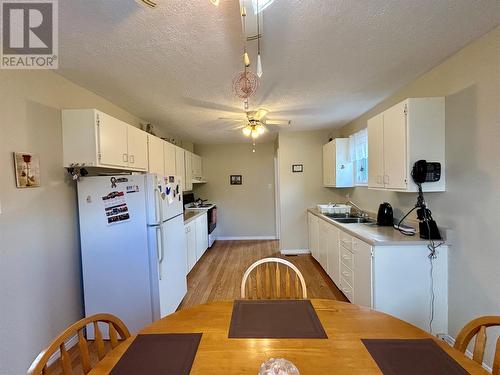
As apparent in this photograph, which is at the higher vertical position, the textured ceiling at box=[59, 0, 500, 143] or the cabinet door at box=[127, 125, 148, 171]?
the textured ceiling at box=[59, 0, 500, 143]

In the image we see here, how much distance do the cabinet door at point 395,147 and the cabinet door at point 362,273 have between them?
0.64 metres

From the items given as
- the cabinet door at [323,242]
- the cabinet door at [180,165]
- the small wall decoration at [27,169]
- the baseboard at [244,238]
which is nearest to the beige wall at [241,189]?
the baseboard at [244,238]

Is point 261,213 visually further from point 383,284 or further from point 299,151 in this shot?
point 383,284

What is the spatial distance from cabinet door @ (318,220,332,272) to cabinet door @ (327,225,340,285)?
3.5 inches

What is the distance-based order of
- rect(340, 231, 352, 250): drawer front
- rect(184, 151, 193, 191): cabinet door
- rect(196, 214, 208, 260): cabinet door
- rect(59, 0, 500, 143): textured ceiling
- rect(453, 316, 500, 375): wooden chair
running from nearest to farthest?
1. rect(453, 316, 500, 375): wooden chair
2. rect(59, 0, 500, 143): textured ceiling
3. rect(340, 231, 352, 250): drawer front
4. rect(196, 214, 208, 260): cabinet door
5. rect(184, 151, 193, 191): cabinet door

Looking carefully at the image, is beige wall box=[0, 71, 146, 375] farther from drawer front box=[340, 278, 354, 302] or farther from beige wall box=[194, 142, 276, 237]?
beige wall box=[194, 142, 276, 237]

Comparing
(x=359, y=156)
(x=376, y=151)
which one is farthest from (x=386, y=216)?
(x=359, y=156)

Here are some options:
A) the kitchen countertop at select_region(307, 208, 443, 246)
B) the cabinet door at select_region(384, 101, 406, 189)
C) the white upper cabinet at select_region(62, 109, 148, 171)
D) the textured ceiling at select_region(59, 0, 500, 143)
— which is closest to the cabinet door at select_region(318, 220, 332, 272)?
the kitchen countertop at select_region(307, 208, 443, 246)

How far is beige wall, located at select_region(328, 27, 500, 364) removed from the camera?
5.26ft

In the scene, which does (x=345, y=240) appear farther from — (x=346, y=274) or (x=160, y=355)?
(x=160, y=355)

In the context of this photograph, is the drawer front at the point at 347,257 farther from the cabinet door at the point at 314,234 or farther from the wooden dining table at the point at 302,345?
the wooden dining table at the point at 302,345

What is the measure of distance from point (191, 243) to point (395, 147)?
9.97 feet

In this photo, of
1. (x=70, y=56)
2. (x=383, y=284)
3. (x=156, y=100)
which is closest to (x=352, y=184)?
(x=383, y=284)

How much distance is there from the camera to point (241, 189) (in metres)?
5.74
